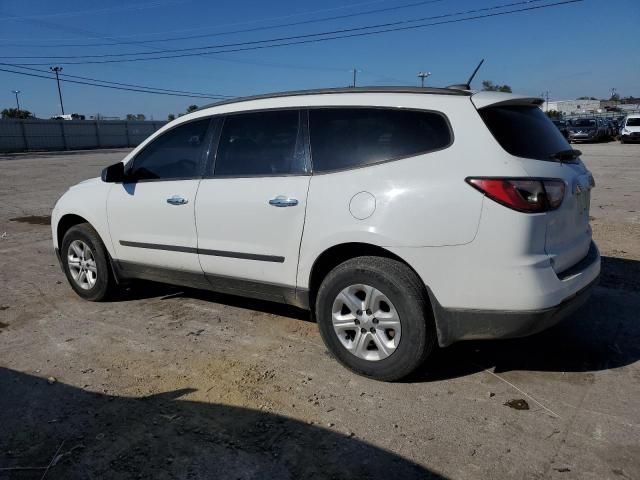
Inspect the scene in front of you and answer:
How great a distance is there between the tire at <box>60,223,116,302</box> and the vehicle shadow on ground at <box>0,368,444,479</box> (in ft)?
6.07

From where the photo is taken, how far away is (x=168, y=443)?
2.98 meters

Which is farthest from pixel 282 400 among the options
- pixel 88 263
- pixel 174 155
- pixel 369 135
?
pixel 88 263

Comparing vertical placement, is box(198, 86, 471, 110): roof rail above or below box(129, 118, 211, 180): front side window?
above

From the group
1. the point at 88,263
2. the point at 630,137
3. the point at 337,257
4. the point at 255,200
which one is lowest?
the point at 630,137

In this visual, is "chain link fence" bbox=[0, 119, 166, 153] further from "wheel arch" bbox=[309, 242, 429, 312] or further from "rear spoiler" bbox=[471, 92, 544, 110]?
"rear spoiler" bbox=[471, 92, 544, 110]

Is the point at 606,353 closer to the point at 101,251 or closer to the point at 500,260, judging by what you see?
the point at 500,260

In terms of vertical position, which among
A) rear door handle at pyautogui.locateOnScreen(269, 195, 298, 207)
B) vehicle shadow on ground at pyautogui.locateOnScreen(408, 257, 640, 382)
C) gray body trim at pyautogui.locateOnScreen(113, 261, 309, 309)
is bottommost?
vehicle shadow on ground at pyautogui.locateOnScreen(408, 257, 640, 382)

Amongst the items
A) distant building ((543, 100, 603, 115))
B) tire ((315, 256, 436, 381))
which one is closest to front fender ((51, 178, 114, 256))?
tire ((315, 256, 436, 381))

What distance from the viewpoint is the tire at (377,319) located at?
341 centimetres

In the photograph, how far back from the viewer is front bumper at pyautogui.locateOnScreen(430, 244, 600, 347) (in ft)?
10.4

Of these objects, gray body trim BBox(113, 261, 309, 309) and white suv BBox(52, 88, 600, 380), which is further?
gray body trim BBox(113, 261, 309, 309)

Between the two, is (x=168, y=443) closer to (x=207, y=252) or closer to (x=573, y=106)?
(x=207, y=252)

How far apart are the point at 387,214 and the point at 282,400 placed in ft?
4.39

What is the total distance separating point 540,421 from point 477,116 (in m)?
1.84
